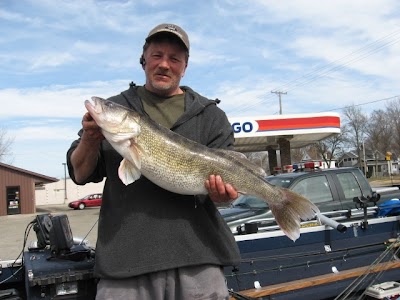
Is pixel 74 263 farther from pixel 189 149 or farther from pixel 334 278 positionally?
pixel 334 278

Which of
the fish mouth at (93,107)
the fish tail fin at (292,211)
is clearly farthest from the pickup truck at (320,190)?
the fish mouth at (93,107)

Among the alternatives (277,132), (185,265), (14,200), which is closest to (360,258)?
(185,265)

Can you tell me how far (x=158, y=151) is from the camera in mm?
2520

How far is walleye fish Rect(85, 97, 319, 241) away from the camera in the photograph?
242 centimetres

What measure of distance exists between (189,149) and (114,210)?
56 centimetres

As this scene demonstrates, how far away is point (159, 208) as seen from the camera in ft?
8.20

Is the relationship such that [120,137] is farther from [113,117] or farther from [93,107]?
[93,107]

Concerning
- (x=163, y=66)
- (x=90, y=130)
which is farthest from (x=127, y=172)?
(x=163, y=66)

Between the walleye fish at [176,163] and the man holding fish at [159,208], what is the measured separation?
4 cm

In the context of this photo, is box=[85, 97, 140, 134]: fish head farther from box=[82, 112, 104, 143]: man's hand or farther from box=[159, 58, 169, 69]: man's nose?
box=[159, 58, 169, 69]: man's nose

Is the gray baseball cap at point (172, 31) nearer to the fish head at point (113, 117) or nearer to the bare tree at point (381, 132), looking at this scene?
the fish head at point (113, 117)

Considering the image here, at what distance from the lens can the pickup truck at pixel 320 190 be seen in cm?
761

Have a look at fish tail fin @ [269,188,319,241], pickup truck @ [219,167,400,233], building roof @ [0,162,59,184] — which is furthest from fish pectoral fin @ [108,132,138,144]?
building roof @ [0,162,59,184]

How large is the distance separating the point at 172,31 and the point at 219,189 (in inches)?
39.2
